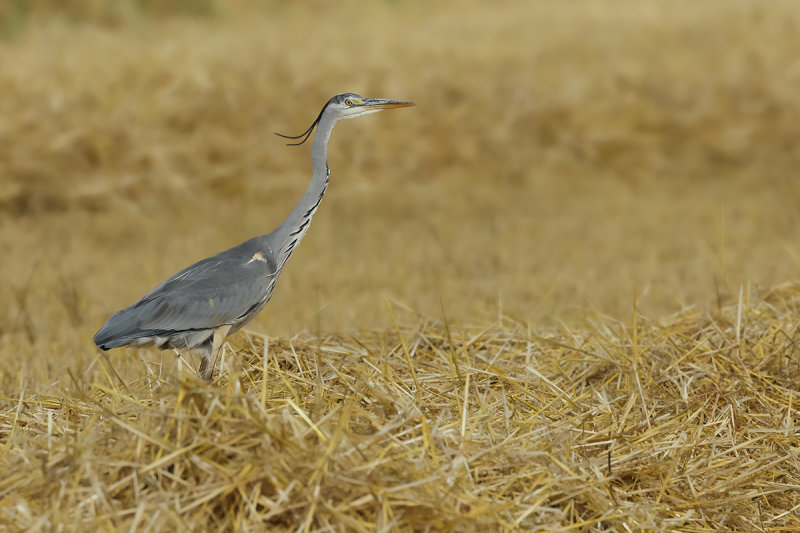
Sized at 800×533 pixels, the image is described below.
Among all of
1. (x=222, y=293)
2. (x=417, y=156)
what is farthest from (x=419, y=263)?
(x=222, y=293)

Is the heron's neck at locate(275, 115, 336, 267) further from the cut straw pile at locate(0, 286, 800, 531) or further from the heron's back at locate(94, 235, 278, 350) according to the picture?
the cut straw pile at locate(0, 286, 800, 531)

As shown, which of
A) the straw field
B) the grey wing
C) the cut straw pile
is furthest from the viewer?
the grey wing

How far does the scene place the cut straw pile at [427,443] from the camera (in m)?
2.72

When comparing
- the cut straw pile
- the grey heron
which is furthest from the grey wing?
the cut straw pile

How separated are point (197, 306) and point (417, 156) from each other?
7183 mm

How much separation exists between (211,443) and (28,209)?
7.07 m

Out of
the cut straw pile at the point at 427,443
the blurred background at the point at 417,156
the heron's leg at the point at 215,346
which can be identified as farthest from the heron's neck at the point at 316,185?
the blurred background at the point at 417,156

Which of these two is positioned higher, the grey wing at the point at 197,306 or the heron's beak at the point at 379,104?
the heron's beak at the point at 379,104

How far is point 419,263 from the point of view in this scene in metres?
7.70

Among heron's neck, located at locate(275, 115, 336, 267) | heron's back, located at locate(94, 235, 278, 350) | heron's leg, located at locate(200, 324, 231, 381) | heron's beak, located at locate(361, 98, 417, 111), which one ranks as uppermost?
heron's beak, located at locate(361, 98, 417, 111)

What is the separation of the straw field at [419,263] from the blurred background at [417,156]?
40 millimetres

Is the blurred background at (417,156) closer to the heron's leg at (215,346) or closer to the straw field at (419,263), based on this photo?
the straw field at (419,263)

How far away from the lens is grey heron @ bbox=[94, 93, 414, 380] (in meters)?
3.41

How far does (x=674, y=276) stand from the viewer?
7.20 metres
